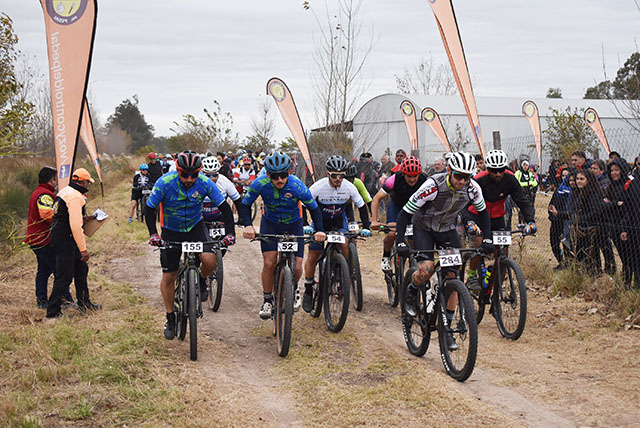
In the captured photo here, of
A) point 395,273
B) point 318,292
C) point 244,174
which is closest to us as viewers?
point 318,292

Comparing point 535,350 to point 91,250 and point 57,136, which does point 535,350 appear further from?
point 91,250

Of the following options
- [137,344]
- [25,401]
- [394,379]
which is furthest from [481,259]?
[25,401]

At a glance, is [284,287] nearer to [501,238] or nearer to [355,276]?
[355,276]

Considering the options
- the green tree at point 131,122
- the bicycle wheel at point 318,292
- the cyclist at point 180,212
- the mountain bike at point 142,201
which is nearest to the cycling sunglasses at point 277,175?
the cyclist at point 180,212

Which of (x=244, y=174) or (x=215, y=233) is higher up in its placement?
(x=244, y=174)

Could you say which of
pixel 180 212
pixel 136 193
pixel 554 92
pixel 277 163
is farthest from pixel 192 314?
pixel 554 92

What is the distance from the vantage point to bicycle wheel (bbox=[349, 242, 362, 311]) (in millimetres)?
7961

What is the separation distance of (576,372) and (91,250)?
11203 mm

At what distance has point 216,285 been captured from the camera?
345 inches

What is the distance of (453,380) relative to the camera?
5781mm

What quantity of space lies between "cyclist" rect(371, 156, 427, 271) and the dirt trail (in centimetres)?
100

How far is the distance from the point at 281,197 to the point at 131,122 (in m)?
101

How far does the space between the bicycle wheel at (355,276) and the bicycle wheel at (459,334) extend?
2043 millimetres

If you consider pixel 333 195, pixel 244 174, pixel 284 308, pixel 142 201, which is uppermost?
pixel 244 174
